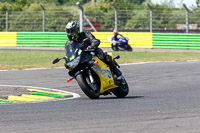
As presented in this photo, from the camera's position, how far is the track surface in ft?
20.2

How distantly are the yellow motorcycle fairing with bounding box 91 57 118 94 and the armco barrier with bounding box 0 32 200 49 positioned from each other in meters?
17.2

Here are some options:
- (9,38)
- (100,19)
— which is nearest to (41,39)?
(9,38)

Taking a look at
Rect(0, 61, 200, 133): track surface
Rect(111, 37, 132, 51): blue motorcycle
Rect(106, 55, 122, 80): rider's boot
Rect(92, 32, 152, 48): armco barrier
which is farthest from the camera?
Rect(92, 32, 152, 48): armco barrier

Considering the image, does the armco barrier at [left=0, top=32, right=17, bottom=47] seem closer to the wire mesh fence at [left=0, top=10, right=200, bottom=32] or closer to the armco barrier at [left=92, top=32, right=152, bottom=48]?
the wire mesh fence at [left=0, top=10, right=200, bottom=32]

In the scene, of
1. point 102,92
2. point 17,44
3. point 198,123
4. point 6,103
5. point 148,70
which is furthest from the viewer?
point 17,44

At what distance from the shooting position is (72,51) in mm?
9141

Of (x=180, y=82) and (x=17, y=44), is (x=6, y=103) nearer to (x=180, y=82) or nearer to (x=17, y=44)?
(x=180, y=82)

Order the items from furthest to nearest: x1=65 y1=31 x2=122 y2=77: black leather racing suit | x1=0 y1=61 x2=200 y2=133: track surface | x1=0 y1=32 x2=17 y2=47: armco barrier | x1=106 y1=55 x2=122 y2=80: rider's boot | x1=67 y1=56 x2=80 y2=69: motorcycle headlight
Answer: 1. x1=0 y1=32 x2=17 y2=47: armco barrier
2. x1=106 y1=55 x2=122 y2=80: rider's boot
3. x1=65 y1=31 x2=122 y2=77: black leather racing suit
4. x1=67 y1=56 x2=80 y2=69: motorcycle headlight
5. x1=0 y1=61 x2=200 y2=133: track surface

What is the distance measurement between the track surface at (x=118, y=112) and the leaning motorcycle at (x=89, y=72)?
252 millimetres

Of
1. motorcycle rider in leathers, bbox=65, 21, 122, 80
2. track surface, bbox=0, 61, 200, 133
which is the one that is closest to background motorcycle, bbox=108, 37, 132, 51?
track surface, bbox=0, 61, 200, 133

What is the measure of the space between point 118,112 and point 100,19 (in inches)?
859

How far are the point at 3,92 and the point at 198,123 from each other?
15.8 feet

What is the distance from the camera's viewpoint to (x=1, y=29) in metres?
30.9

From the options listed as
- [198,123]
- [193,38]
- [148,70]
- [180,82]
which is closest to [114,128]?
[198,123]
